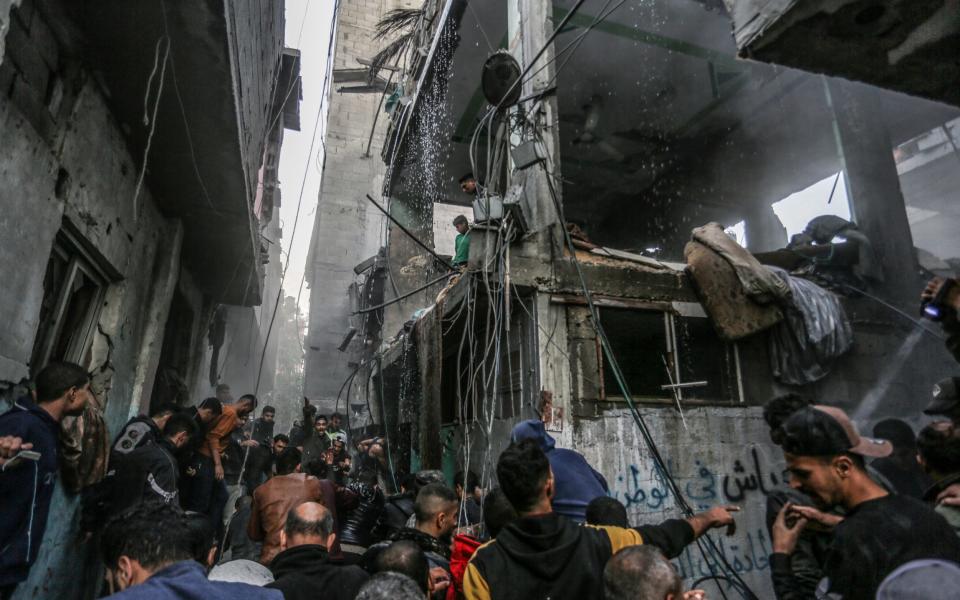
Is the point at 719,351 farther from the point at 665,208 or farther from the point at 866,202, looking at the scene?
the point at 665,208

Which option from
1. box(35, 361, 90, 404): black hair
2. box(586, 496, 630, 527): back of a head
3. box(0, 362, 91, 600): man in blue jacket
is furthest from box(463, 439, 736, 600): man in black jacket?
box(35, 361, 90, 404): black hair

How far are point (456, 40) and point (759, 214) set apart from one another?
7.94 metres

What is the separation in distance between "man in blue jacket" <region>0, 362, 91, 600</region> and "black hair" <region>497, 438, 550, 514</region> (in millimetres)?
2420

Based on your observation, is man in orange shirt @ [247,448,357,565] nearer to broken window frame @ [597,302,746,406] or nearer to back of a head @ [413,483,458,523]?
back of a head @ [413,483,458,523]

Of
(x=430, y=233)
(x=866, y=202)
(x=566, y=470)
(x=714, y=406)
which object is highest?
(x=430, y=233)

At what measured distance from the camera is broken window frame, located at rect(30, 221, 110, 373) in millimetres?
3965

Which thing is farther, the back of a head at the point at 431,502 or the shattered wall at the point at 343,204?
the shattered wall at the point at 343,204

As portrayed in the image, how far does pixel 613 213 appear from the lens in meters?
13.5

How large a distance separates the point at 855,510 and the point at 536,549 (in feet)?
3.65

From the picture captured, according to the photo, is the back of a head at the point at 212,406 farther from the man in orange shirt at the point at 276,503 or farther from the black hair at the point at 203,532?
the black hair at the point at 203,532

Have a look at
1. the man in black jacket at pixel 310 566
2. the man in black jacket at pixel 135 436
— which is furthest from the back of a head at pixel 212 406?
the man in black jacket at pixel 310 566

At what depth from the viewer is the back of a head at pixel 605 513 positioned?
8.43 feet

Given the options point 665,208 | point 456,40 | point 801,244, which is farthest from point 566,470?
point 665,208

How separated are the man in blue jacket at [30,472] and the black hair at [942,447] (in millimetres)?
4407
